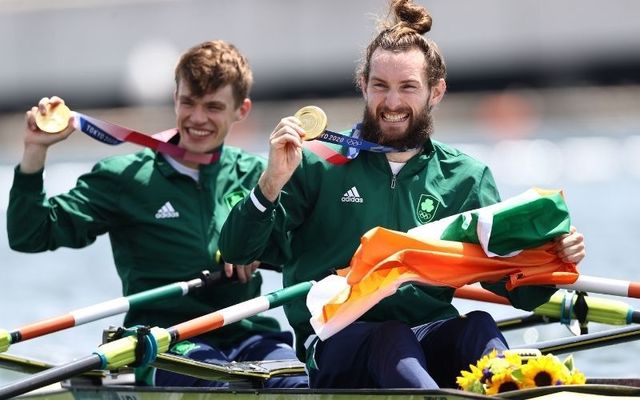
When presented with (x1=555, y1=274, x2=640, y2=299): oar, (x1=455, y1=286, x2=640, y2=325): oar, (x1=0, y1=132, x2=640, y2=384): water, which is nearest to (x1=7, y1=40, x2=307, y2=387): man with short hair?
(x1=455, y1=286, x2=640, y2=325): oar

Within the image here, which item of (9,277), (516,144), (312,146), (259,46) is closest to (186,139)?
(312,146)

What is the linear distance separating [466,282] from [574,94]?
18.5 meters

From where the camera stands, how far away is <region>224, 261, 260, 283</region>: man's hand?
6637 mm

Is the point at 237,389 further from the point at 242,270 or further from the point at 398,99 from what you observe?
the point at 398,99

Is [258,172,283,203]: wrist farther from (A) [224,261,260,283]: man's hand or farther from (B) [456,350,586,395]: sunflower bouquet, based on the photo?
(A) [224,261,260,283]: man's hand

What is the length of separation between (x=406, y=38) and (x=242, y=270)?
5.25 ft

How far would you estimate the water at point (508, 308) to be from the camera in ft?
30.6

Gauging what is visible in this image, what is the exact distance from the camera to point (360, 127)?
5.73m

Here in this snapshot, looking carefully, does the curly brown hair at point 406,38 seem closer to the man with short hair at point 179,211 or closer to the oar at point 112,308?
the man with short hair at point 179,211

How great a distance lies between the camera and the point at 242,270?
6648 millimetres

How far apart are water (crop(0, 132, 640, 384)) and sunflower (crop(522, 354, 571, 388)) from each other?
329 cm

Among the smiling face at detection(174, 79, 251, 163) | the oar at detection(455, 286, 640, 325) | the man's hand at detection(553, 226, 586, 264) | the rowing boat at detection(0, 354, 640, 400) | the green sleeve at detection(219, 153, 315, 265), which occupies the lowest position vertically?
the rowing boat at detection(0, 354, 640, 400)

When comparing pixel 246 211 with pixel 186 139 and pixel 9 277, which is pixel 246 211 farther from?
pixel 9 277

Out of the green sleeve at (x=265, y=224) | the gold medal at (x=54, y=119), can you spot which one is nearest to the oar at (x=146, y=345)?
the green sleeve at (x=265, y=224)
